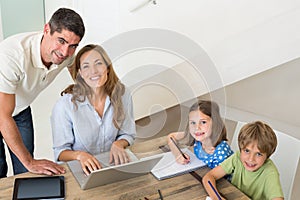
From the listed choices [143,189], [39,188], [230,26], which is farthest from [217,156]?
[230,26]

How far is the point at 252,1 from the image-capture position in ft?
8.07

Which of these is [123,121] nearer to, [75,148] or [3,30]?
[75,148]

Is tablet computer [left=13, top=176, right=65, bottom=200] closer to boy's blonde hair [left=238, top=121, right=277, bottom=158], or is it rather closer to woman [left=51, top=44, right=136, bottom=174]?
woman [left=51, top=44, right=136, bottom=174]

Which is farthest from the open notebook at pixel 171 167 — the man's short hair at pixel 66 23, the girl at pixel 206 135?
the man's short hair at pixel 66 23

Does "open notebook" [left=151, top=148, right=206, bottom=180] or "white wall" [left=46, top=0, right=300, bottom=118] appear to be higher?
"white wall" [left=46, top=0, right=300, bottom=118]

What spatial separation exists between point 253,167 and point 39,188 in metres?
0.72

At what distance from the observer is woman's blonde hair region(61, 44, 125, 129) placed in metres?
1.49

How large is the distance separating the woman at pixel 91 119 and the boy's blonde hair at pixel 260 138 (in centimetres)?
44

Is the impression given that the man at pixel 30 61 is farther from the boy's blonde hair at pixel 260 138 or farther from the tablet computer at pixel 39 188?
the boy's blonde hair at pixel 260 138

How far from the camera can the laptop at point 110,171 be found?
1262mm

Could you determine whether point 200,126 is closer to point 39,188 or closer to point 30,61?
point 39,188

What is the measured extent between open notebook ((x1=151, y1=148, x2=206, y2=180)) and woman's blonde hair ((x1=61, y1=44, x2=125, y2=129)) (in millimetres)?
274

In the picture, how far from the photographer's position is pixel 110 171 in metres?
1.26

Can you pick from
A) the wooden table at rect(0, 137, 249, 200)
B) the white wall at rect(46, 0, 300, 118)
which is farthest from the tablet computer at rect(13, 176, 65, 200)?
the white wall at rect(46, 0, 300, 118)
